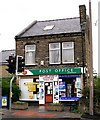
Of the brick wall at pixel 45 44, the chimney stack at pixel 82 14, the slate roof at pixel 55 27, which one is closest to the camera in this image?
the brick wall at pixel 45 44

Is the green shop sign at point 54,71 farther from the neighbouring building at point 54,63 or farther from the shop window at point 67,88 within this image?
the shop window at point 67,88

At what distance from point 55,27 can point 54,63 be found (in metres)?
4.65

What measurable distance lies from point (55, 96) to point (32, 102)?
2472 mm

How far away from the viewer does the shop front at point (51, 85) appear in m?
27.0

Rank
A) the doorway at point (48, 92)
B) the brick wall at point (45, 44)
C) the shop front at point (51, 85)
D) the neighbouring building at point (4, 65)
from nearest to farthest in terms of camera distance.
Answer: the shop front at point (51, 85)
the brick wall at point (45, 44)
the doorway at point (48, 92)
the neighbouring building at point (4, 65)

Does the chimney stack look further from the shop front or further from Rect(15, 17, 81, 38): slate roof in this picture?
the shop front

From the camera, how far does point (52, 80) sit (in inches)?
1092

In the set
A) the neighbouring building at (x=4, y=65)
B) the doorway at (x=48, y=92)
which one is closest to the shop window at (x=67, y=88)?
the doorway at (x=48, y=92)

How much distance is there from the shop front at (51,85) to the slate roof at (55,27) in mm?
3850

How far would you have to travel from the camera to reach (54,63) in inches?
1103

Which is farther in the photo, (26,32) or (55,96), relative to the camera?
(26,32)

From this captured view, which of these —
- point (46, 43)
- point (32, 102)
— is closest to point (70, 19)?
point (46, 43)

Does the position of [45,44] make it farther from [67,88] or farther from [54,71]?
[67,88]

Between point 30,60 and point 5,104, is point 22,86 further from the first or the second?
point 5,104
